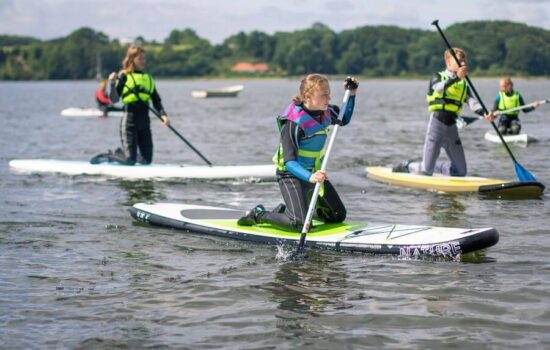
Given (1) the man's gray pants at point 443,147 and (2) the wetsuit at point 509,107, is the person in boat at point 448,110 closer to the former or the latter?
(1) the man's gray pants at point 443,147

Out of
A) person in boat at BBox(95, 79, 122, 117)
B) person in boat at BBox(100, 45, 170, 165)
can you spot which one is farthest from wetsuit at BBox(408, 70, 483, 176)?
person in boat at BBox(95, 79, 122, 117)

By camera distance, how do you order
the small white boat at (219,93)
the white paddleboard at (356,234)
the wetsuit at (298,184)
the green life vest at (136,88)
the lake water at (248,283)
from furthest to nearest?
the small white boat at (219,93) → the green life vest at (136,88) → the wetsuit at (298,184) → the white paddleboard at (356,234) → the lake water at (248,283)

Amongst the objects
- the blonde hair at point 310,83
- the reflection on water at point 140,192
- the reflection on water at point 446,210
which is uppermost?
the blonde hair at point 310,83

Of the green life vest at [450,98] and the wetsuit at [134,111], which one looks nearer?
the green life vest at [450,98]

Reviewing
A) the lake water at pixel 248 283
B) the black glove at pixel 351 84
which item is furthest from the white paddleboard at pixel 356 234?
the black glove at pixel 351 84

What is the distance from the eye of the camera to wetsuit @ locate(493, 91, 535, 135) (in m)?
19.1

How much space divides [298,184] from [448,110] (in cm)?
438

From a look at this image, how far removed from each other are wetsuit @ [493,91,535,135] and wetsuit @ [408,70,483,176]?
20.8ft

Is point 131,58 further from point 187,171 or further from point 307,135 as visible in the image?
point 307,135

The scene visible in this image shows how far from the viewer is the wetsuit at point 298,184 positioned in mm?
8383

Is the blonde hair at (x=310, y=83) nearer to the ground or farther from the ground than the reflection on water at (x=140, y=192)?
farther from the ground

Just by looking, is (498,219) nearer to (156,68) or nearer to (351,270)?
(351,270)

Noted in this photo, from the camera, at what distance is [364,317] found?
6.45 meters

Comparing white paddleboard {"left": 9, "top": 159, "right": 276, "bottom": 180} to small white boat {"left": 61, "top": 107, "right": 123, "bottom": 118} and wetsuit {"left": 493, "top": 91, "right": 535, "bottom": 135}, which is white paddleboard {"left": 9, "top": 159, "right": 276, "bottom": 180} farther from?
small white boat {"left": 61, "top": 107, "right": 123, "bottom": 118}
